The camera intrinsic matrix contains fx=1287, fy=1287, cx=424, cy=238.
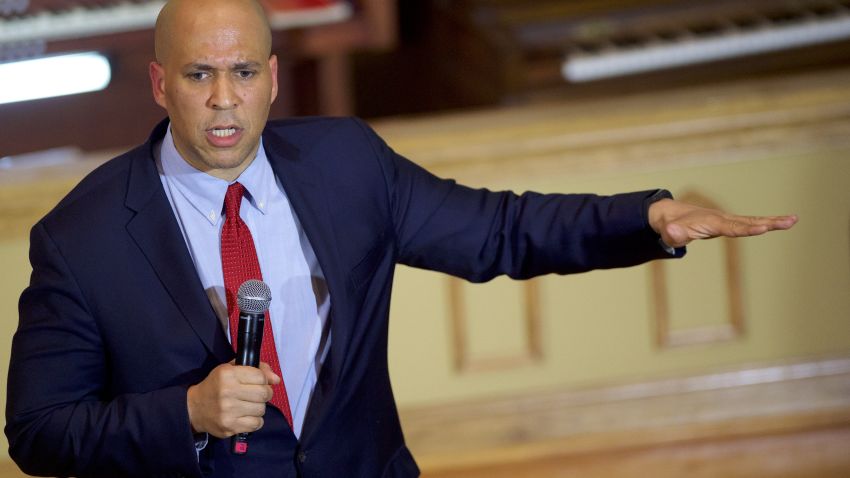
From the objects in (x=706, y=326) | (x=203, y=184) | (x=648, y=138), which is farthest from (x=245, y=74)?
(x=706, y=326)

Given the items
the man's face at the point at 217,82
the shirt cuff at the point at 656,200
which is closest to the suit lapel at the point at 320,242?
the man's face at the point at 217,82

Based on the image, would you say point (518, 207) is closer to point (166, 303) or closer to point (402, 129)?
point (166, 303)

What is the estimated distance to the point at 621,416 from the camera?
3.41 m

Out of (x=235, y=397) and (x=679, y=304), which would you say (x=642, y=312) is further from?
(x=235, y=397)

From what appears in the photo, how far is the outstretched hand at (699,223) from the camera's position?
179cm

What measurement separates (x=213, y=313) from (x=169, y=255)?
10cm

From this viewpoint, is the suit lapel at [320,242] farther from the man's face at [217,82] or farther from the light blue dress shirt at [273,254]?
the man's face at [217,82]

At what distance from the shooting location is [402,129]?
3428mm

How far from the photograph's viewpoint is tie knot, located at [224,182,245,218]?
73.7 inches

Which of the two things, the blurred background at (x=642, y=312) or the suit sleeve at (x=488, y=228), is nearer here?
the suit sleeve at (x=488, y=228)

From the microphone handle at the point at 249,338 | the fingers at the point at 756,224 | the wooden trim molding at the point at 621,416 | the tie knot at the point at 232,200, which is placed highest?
the tie knot at the point at 232,200

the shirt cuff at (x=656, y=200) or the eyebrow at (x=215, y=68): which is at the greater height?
the eyebrow at (x=215, y=68)

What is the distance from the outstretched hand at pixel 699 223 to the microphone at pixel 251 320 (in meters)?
0.61

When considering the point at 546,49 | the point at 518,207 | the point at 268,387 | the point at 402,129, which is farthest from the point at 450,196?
the point at 546,49
